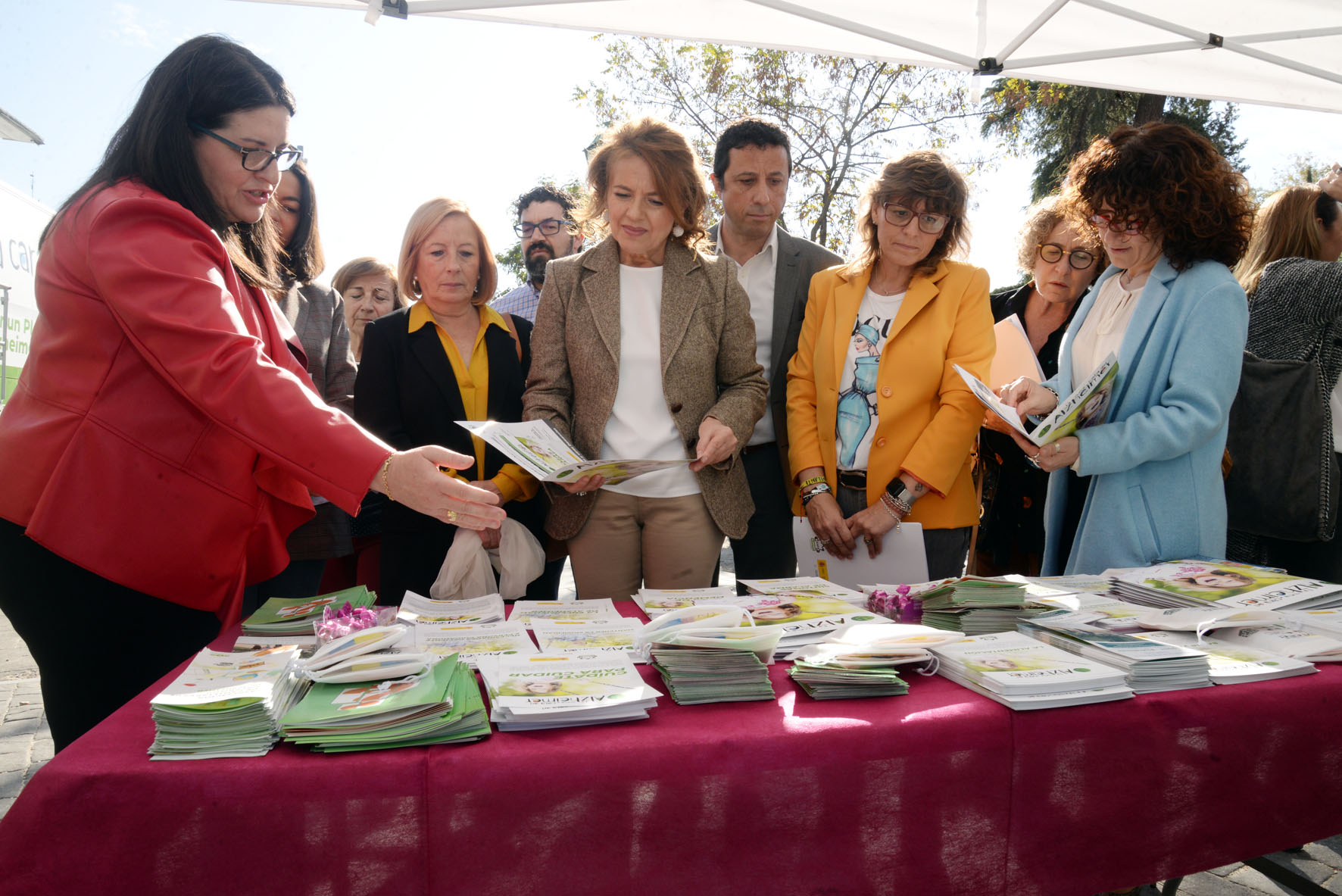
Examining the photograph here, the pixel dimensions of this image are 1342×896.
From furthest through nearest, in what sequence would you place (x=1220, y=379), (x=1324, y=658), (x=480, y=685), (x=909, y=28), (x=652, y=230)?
(x=909, y=28) < (x=652, y=230) < (x=1220, y=379) < (x=1324, y=658) < (x=480, y=685)

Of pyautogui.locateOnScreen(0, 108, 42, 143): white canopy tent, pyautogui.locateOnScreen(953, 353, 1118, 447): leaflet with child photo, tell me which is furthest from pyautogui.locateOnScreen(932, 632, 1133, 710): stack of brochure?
pyautogui.locateOnScreen(0, 108, 42, 143): white canopy tent

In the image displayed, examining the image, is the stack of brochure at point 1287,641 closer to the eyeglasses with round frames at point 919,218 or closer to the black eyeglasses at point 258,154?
the eyeglasses with round frames at point 919,218

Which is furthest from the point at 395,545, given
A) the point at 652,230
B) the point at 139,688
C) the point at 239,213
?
the point at 652,230

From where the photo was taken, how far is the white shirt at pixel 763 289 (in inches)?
113

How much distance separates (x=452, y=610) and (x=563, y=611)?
0.78 feet

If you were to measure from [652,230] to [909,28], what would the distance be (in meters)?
2.28

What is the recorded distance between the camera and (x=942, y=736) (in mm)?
1227

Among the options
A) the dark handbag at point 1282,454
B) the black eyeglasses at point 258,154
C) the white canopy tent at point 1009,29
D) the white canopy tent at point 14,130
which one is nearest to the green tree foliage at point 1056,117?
the white canopy tent at point 1009,29

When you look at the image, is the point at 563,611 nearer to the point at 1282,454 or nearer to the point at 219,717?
the point at 219,717

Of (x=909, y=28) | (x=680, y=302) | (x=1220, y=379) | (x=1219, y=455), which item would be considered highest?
(x=909, y=28)

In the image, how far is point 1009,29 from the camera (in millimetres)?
3760

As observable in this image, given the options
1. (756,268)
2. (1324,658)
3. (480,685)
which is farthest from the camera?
(756,268)

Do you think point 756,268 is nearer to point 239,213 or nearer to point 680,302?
point 680,302

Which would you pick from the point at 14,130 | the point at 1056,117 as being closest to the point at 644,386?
the point at 14,130
